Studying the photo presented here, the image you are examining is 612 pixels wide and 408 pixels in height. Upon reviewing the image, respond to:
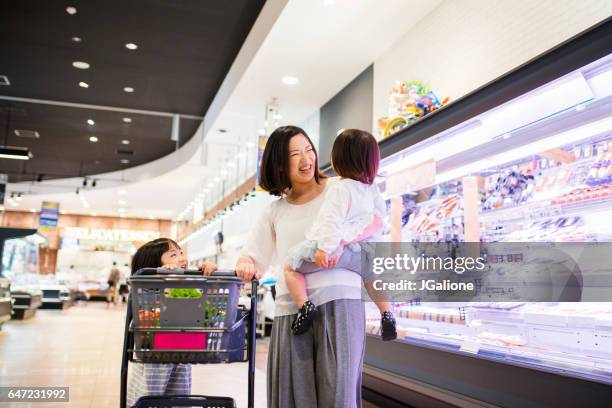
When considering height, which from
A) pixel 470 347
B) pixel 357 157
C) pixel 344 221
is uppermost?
pixel 357 157

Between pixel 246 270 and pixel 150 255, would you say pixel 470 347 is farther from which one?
pixel 150 255

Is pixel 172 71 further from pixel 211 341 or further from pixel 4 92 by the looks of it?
pixel 211 341

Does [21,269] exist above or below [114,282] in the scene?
above

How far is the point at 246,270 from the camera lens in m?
1.93

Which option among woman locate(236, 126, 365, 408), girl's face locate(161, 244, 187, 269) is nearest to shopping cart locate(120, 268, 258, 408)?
woman locate(236, 126, 365, 408)

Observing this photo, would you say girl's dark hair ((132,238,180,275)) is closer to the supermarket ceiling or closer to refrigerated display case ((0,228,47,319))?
the supermarket ceiling

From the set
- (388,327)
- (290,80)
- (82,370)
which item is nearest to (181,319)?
(388,327)

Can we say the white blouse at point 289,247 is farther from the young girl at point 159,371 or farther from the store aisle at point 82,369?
the store aisle at point 82,369

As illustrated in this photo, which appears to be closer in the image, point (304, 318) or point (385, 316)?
point (304, 318)

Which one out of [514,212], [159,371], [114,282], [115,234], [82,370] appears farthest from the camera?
[115,234]

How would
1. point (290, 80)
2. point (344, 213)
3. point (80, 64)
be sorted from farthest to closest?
point (80, 64) < point (290, 80) < point (344, 213)

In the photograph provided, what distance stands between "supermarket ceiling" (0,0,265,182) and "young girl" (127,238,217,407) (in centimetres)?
458

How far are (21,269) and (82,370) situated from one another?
7.33m

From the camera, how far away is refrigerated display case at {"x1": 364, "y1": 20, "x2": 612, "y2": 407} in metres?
2.22
